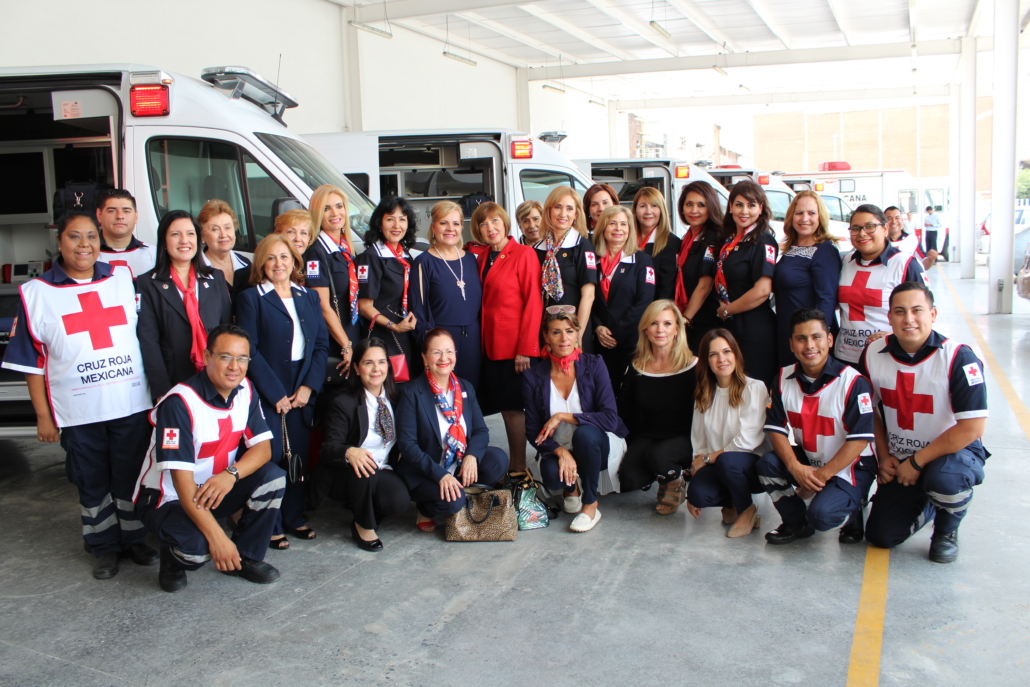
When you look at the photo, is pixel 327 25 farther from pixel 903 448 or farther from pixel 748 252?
pixel 903 448

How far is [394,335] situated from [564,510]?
4.37 feet

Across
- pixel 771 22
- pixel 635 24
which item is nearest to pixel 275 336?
pixel 635 24

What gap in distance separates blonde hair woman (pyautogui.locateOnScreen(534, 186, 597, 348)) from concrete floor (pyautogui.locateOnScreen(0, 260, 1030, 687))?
1.24m

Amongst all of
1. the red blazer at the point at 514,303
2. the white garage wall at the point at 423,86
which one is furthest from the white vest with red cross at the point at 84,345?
the white garage wall at the point at 423,86

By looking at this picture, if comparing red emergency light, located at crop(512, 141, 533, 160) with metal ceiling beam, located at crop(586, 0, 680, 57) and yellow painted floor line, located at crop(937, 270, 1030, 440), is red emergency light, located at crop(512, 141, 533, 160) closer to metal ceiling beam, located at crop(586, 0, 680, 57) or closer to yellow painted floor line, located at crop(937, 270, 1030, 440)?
yellow painted floor line, located at crop(937, 270, 1030, 440)

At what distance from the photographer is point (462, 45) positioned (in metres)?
18.7

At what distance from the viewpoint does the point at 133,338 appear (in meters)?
3.67

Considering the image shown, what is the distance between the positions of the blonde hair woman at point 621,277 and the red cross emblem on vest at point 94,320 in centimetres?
256

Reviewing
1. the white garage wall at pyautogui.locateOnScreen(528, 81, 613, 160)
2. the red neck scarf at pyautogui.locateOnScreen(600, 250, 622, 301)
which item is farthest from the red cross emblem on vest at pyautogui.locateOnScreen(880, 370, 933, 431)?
the white garage wall at pyautogui.locateOnScreen(528, 81, 613, 160)

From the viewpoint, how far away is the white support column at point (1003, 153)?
10867 millimetres

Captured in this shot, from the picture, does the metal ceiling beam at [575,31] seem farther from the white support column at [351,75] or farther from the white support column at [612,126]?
the white support column at [612,126]

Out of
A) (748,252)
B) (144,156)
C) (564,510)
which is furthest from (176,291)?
(748,252)

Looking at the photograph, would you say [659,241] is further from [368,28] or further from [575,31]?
[575,31]

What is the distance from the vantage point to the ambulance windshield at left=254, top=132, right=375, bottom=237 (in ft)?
17.1
